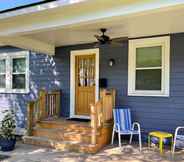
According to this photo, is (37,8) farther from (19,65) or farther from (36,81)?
(19,65)

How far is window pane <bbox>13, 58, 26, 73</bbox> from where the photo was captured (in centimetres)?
827

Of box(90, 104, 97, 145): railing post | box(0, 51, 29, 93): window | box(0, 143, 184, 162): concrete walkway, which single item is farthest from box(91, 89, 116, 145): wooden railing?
box(0, 51, 29, 93): window

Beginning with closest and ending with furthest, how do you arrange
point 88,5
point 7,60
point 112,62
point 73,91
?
point 88,5 → point 112,62 → point 73,91 → point 7,60

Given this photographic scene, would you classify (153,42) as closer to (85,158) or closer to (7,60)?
(85,158)

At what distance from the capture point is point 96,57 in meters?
6.92

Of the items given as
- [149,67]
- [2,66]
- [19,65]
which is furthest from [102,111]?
[2,66]

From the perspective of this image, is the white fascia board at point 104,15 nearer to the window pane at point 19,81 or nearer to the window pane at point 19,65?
the window pane at point 19,65

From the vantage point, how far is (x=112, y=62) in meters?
6.59

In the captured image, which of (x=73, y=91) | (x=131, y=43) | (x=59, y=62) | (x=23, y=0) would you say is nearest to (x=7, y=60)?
(x=59, y=62)

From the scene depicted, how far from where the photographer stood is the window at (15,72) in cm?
817

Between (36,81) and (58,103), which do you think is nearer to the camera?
(58,103)

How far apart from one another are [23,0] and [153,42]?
10.4 feet

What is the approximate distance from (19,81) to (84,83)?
2486mm

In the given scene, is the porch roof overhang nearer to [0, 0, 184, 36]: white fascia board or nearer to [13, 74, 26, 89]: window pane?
[0, 0, 184, 36]: white fascia board
